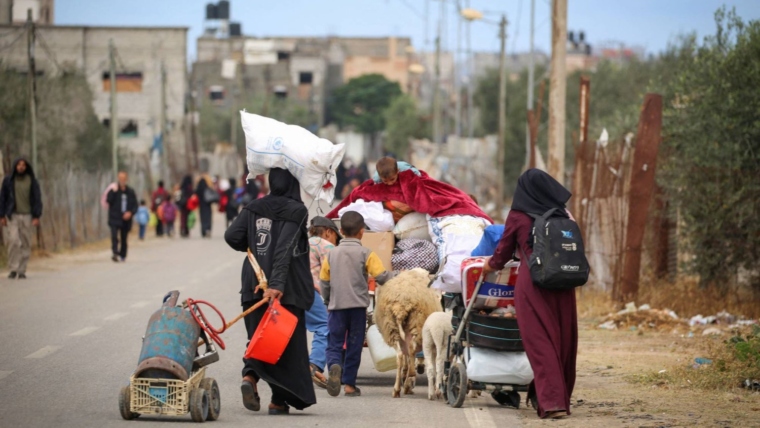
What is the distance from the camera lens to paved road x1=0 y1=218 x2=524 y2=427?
9250 millimetres

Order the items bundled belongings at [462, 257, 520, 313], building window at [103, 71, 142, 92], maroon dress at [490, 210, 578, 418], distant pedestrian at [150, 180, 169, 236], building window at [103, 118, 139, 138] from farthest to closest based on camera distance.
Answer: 1. building window at [103, 118, 139, 138]
2. building window at [103, 71, 142, 92]
3. distant pedestrian at [150, 180, 169, 236]
4. bundled belongings at [462, 257, 520, 313]
5. maroon dress at [490, 210, 578, 418]

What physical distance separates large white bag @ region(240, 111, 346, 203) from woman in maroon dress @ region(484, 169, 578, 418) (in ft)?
5.11

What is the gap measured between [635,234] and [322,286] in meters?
7.56

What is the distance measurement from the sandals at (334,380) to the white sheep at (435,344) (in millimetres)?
757

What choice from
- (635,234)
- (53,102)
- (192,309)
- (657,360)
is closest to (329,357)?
(192,309)

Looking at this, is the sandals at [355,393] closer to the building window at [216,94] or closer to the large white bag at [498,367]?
the large white bag at [498,367]

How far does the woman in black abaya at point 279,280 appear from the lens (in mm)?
9344

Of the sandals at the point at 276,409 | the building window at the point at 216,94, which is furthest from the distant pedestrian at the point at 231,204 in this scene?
the building window at the point at 216,94

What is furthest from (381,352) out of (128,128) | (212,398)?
(128,128)

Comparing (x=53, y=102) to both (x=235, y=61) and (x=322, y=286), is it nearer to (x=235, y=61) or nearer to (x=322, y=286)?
(x=322, y=286)

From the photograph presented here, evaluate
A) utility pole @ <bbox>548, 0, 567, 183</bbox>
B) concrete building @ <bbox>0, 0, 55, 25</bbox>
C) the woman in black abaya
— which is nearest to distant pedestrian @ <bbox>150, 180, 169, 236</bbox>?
concrete building @ <bbox>0, 0, 55, 25</bbox>

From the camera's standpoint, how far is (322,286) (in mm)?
10930

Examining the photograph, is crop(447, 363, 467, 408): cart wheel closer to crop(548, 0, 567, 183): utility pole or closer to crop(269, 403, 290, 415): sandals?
crop(269, 403, 290, 415): sandals

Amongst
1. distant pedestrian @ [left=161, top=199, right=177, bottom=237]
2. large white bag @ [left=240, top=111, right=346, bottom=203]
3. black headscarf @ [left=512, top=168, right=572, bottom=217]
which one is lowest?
distant pedestrian @ [left=161, top=199, right=177, bottom=237]
